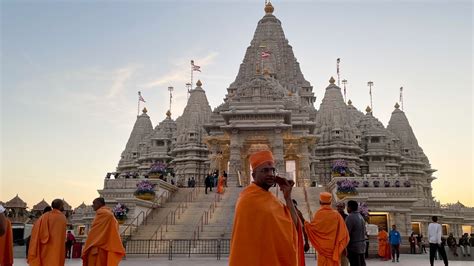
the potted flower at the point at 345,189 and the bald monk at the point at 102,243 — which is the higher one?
the potted flower at the point at 345,189

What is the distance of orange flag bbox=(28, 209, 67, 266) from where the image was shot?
984cm

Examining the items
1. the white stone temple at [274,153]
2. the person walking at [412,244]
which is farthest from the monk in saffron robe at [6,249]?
the person walking at [412,244]

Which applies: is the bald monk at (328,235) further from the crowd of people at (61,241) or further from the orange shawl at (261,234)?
the crowd of people at (61,241)

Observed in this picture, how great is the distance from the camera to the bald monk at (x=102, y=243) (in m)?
9.31

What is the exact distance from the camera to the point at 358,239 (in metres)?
9.63

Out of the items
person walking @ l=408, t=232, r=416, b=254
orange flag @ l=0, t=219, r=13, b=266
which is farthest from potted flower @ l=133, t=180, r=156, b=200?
orange flag @ l=0, t=219, r=13, b=266

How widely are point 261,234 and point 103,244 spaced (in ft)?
16.8

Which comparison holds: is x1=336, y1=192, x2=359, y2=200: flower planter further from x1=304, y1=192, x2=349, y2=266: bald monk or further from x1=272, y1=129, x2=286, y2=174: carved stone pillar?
x1=304, y1=192, x2=349, y2=266: bald monk

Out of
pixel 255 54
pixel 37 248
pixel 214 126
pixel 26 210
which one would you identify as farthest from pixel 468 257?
pixel 26 210

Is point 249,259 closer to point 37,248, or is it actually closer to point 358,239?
point 358,239

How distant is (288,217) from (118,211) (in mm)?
19334

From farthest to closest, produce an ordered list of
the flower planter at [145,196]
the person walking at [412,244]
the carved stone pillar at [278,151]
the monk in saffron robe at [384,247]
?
the carved stone pillar at [278,151] < the flower planter at [145,196] < the person walking at [412,244] < the monk in saffron robe at [384,247]

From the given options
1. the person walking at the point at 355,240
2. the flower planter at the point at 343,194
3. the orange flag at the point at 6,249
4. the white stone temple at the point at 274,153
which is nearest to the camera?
the orange flag at the point at 6,249

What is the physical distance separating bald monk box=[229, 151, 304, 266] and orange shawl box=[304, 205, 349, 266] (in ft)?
11.5
